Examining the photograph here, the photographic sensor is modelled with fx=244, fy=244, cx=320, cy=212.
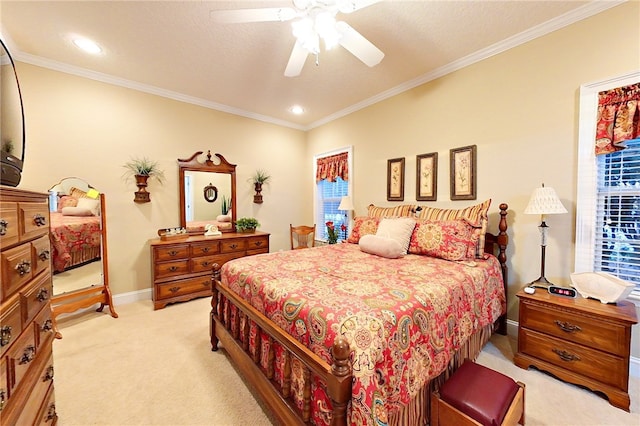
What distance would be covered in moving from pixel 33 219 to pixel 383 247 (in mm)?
2300

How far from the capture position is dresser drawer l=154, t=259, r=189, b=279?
2.99 m

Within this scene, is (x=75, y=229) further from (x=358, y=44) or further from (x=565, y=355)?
(x=565, y=355)

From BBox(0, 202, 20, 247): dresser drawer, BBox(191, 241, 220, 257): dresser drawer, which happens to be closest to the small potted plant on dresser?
BBox(191, 241, 220, 257): dresser drawer

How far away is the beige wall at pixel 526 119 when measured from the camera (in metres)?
1.95

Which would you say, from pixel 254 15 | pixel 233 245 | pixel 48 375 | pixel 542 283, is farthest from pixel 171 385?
pixel 542 283

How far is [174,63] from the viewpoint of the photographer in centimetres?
269

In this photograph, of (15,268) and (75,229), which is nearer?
(15,268)

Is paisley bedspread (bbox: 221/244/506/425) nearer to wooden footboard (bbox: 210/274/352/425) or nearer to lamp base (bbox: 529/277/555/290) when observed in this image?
wooden footboard (bbox: 210/274/352/425)

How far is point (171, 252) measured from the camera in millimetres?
3066

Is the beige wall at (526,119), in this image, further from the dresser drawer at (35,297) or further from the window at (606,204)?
the dresser drawer at (35,297)

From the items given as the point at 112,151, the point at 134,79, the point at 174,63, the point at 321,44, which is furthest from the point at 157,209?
the point at 321,44

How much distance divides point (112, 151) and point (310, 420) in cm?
362

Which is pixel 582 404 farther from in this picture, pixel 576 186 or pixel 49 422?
pixel 49 422

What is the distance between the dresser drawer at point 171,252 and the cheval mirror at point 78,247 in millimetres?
547
